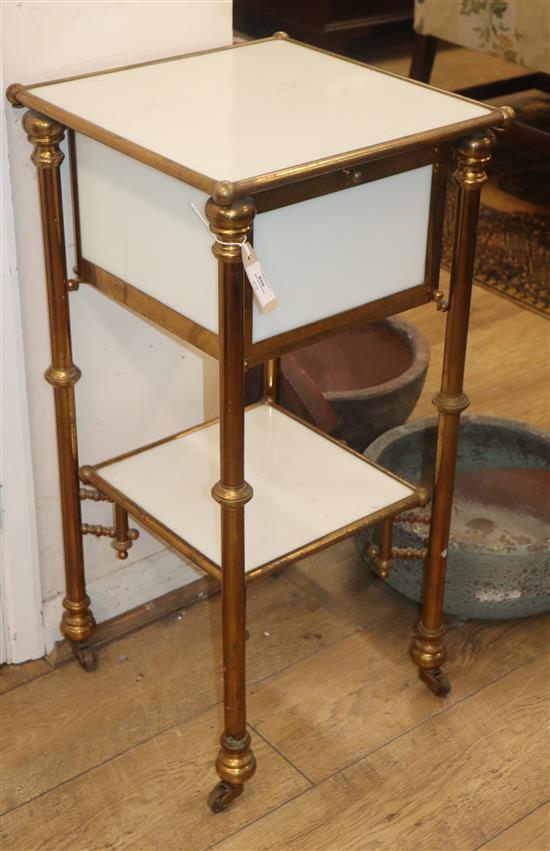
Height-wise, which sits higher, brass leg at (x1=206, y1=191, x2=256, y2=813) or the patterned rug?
brass leg at (x1=206, y1=191, x2=256, y2=813)

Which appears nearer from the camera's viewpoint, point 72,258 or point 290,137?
point 290,137

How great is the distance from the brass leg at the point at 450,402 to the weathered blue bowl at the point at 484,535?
0.29 feet

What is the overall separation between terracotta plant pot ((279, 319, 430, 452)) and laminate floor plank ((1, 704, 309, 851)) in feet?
1.86

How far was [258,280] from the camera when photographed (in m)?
1.31

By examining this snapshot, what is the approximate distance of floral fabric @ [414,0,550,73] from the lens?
334 cm

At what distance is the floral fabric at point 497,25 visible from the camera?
11.0 ft

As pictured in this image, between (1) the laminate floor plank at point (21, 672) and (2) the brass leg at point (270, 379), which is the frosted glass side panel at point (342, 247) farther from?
(1) the laminate floor plank at point (21, 672)

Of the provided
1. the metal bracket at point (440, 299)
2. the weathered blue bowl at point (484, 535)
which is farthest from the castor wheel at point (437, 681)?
the metal bracket at point (440, 299)

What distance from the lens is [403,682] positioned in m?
1.88

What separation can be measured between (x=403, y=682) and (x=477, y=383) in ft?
3.28

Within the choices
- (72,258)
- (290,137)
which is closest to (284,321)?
(290,137)

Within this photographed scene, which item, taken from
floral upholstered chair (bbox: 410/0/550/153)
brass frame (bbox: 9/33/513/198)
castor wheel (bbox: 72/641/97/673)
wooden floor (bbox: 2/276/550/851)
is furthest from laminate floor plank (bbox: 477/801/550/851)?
floral upholstered chair (bbox: 410/0/550/153)

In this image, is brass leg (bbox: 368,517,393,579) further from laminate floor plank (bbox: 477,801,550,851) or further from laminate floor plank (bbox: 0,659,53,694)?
laminate floor plank (bbox: 0,659,53,694)

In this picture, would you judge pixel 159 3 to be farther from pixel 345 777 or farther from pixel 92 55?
pixel 345 777
